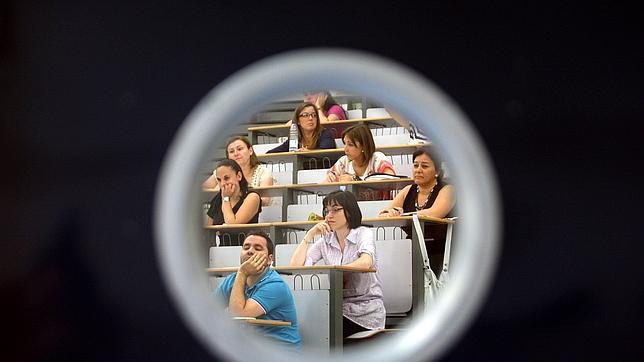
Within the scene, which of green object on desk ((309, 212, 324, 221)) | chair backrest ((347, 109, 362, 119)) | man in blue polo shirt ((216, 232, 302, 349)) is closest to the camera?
man in blue polo shirt ((216, 232, 302, 349))

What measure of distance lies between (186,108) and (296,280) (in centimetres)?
125

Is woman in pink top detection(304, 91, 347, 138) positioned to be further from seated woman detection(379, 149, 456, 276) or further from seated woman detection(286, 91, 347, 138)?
seated woman detection(379, 149, 456, 276)

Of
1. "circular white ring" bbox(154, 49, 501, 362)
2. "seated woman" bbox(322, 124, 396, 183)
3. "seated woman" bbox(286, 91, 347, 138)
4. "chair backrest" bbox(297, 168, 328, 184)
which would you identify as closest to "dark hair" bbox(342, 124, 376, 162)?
"seated woman" bbox(322, 124, 396, 183)

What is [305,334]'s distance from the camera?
3693 mm

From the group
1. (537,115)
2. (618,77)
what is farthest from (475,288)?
(618,77)

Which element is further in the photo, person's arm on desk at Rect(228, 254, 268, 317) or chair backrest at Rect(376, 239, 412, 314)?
chair backrest at Rect(376, 239, 412, 314)

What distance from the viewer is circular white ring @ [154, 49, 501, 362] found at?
8.04 ft

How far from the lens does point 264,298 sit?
142 inches

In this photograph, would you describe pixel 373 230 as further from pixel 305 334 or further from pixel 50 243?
pixel 50 243

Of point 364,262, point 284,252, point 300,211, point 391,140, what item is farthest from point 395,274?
point 391,140

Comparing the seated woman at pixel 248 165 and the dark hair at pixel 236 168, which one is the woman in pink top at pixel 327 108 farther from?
the dark hair at pixel 236 168

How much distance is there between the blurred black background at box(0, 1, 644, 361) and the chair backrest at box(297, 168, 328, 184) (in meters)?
1.71

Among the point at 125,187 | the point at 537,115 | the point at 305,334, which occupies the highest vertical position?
the point at 537,115

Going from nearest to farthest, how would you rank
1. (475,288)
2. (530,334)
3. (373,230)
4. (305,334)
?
(475,288)
(530,334)
(305,334)
(373,230)
